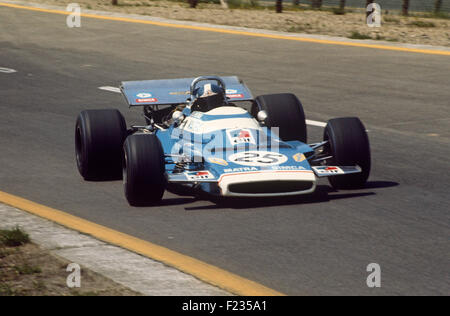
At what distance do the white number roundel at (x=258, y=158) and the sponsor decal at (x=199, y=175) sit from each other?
266 mm

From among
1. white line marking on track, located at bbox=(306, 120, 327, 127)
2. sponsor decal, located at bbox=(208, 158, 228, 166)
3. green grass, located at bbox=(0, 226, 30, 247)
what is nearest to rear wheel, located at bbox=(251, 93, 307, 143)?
sponsor decal, located at bbox=(208, 158, 228, 166)

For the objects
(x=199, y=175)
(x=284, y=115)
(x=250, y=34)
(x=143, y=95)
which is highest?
(x=143, y=95)

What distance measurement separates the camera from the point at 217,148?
9.38 meters

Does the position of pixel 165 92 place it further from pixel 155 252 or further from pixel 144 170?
pixel 155 252

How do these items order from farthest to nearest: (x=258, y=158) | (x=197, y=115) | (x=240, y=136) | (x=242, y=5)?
(x=242, y=5)
(x=197, y=115)
(x=240, y=136)
(x=258, y=158)

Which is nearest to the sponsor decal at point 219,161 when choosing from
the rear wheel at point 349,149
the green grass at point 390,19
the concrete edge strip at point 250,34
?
the rear wheel at point 349,149

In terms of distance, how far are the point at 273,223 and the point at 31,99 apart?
9.10m

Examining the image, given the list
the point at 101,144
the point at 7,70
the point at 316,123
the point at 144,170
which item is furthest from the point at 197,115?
the point at 7,70

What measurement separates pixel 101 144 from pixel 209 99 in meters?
1.25

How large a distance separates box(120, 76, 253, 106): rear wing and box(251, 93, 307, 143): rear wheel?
10.6 inches

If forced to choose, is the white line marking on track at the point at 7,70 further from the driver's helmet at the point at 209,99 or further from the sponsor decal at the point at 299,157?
the sponsor decal at the point at 299,157

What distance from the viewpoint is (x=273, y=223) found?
8.57 metres
